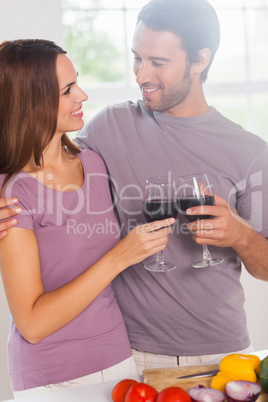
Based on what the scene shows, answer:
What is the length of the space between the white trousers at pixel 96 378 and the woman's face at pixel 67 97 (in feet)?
2.83

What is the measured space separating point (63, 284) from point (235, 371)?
0.70 metres

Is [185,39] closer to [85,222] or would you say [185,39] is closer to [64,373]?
[85,222]

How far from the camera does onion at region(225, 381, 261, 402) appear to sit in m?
1.11

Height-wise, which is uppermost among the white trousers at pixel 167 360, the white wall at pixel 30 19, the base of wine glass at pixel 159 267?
the white wall at pixel 30 19

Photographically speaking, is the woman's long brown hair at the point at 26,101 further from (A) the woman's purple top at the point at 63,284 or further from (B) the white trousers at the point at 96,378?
(B) the white trousers at the point at 96,378

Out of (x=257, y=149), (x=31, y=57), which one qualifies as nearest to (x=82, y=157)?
(x=31, y=57)

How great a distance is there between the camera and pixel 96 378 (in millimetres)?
1707

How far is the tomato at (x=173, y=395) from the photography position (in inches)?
44.8

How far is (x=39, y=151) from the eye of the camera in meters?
1.73

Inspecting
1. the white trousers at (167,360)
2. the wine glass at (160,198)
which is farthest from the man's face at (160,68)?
the white trousers at (167,360)

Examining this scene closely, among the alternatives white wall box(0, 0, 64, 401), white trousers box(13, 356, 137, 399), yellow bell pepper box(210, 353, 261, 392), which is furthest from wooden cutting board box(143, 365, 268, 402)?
white wall box(0, 0, 64, 401)

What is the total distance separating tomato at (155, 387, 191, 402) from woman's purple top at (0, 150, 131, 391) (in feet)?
1.90

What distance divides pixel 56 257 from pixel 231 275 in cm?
72

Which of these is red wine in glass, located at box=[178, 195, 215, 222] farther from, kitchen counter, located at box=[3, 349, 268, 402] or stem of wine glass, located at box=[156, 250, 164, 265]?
kitchen counter, located at box=[3, 349, 268, 402]
